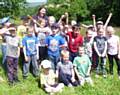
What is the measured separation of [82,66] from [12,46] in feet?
6.92

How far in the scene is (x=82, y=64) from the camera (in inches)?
492

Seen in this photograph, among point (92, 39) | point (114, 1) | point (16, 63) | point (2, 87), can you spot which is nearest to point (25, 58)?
point (16, 63)

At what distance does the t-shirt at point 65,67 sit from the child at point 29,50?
0.83 metres

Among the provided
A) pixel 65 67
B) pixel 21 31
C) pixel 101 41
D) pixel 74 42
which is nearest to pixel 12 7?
pixel 21 31

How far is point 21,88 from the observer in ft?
39.5

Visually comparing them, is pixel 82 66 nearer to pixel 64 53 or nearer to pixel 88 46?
pixel 64 53

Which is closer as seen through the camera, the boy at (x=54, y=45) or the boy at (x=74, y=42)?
the boy at (x=54, y=45)

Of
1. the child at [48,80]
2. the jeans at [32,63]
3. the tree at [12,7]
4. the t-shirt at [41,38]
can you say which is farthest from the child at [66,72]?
the tree at [12,7]

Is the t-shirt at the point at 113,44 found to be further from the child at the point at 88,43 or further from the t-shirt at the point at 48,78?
the t-shirt at the point at 48,78

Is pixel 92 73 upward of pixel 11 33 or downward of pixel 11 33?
downward

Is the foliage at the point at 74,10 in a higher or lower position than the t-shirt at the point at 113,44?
lower

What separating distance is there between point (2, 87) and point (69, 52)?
7.64ft

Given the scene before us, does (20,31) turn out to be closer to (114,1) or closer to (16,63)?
(16,63)

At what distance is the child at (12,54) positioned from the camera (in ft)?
39.9
